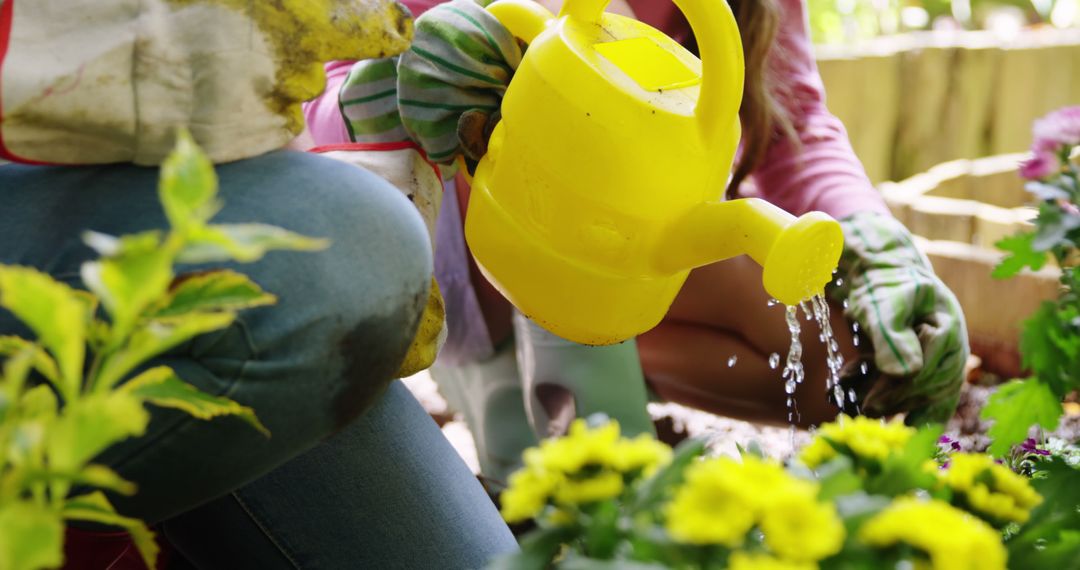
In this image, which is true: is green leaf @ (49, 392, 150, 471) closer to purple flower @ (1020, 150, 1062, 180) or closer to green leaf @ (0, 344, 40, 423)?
green leaf @ (0, 344, 40, 423)

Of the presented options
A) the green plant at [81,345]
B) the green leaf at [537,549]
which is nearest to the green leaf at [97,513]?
the green plant at [81,345]

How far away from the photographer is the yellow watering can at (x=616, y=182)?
76 cm

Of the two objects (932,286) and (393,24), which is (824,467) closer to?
(393,24)

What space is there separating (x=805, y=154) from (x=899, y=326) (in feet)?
1.28

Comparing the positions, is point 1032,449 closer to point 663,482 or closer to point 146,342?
point 663,482

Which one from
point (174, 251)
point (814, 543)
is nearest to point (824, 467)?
point (814, 543)

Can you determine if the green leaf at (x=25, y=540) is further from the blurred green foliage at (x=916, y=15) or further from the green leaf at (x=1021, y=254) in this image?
the blurred green foliage at (x=916, y=15)

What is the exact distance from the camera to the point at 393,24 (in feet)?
2.51

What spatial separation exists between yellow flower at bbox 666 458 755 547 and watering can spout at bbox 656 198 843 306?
324 millimetres

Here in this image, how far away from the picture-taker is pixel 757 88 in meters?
1.42

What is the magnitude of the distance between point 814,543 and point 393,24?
0.49m

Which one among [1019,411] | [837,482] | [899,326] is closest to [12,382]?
[837,482]

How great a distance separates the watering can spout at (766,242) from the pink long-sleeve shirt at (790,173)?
24.2 inches

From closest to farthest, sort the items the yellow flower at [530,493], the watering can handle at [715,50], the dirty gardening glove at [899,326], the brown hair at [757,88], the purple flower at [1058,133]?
the yellow flower at [530,493]
the watering can handle at [715,50]
the purple flower at [1058,133]
the dirty gardening glove at [899,326]
the brown hair at [757,88]
